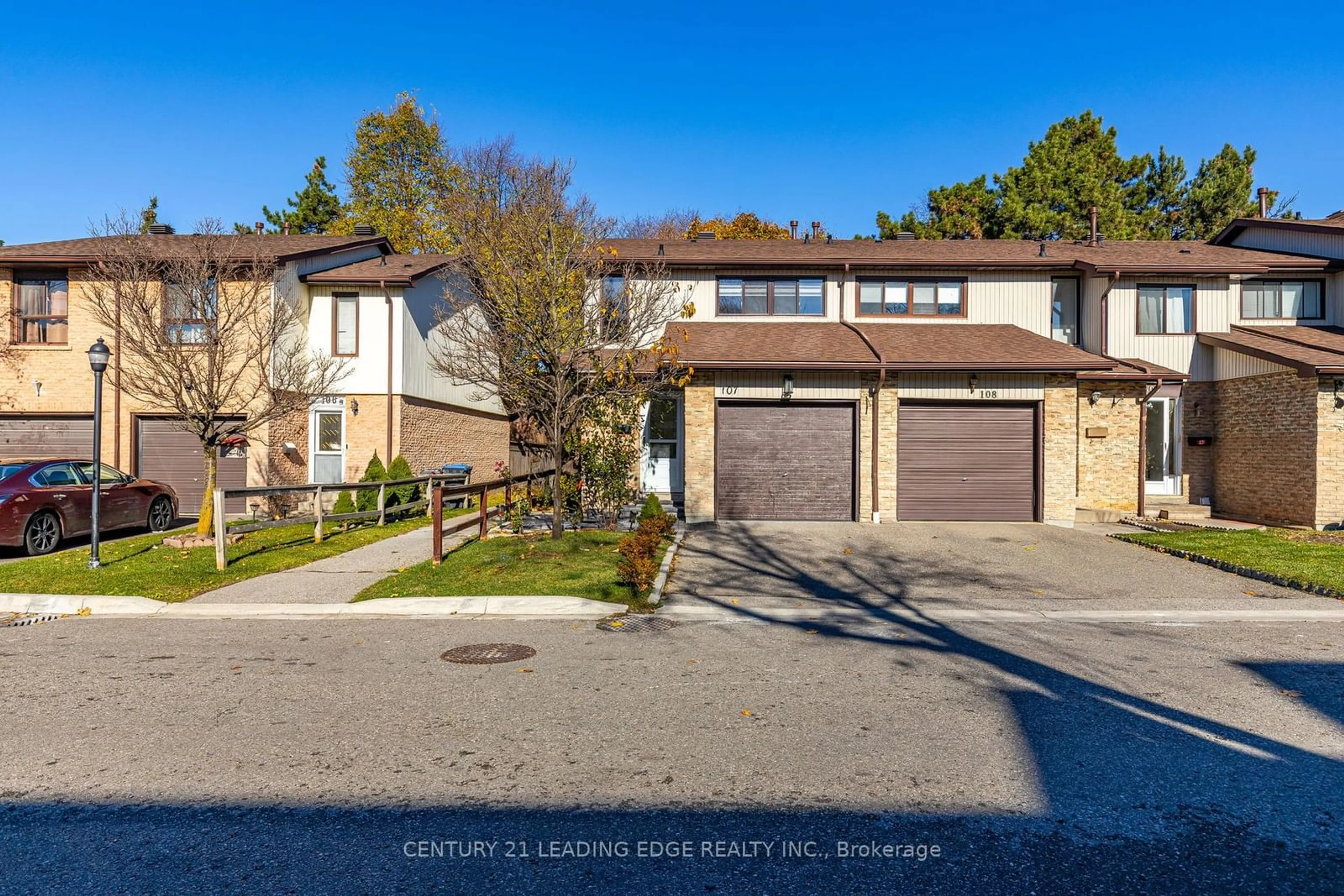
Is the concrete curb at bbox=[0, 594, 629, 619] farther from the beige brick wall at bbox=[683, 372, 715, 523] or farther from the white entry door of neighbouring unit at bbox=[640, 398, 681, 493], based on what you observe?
the white entry door of neighbouring unit at bbox=[640, 398, 681, 493]

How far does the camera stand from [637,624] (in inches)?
343

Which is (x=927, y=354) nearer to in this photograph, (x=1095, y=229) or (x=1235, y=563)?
(x=1235, y=563)

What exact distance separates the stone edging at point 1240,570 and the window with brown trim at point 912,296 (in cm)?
762

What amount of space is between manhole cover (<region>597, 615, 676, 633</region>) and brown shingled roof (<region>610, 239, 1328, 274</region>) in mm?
10366

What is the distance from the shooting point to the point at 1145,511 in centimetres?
1856

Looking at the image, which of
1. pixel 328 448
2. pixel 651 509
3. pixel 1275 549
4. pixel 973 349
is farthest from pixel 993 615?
pixel 328 448

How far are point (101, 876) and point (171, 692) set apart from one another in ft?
9.98

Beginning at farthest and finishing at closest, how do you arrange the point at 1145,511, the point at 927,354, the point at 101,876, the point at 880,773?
the point at 1145,511
the point at 927,354
the point at 880,773
the point at 101,876

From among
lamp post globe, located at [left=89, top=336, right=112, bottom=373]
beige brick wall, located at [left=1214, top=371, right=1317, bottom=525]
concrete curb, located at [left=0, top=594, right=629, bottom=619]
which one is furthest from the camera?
beige brick wall, located at [left=1214, top=371, right=1317, bottom=525]

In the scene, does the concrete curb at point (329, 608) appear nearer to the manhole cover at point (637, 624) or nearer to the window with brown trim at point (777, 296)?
the manhole cover at point (637, 624)

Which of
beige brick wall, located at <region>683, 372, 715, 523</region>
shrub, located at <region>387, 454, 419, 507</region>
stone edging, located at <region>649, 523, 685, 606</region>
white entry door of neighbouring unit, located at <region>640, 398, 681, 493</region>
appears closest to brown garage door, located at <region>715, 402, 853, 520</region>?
beige brick wall, located at <region>683, 372, 715, 523</region>

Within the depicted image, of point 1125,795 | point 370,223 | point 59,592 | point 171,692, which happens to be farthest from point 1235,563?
point 370,223

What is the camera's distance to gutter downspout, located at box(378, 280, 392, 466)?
19.8m

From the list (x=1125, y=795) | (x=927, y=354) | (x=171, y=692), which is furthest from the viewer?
(x=927, y=354)
